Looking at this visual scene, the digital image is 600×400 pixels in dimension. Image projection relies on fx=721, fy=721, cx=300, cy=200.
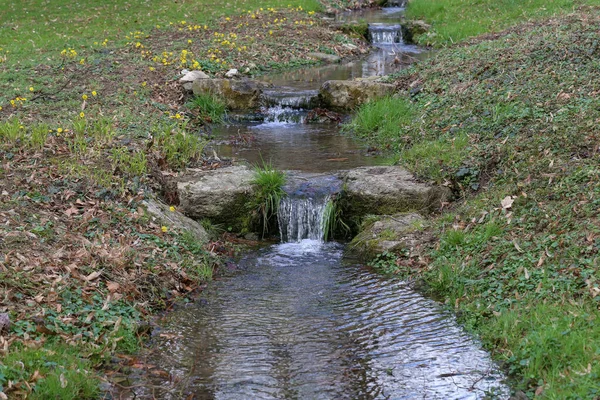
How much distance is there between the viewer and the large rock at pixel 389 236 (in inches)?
291

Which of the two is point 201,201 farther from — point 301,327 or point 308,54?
point 308,54

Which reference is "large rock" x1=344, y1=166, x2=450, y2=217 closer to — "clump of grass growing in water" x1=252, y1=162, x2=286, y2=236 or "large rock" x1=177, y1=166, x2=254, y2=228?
"clump of grass growing in water" x1=252, y1=162, x2=286, y2=236

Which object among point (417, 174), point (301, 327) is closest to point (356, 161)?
point (417, 174)

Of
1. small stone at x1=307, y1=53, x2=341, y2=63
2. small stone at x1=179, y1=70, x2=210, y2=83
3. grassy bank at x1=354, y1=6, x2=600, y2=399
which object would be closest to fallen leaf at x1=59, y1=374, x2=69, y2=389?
grassy bank at x1=354, y1=6, x2=600, y2=399

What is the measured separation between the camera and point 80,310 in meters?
5.56

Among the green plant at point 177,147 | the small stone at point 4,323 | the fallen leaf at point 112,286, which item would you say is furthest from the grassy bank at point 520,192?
the small stone at point 4,323

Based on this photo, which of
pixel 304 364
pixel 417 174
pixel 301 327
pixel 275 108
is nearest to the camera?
pixel 304 364

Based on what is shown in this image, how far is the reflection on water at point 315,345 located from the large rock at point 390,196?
48.3 inches

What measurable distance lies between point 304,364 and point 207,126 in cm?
698

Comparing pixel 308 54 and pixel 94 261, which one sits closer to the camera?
pixel 94 261

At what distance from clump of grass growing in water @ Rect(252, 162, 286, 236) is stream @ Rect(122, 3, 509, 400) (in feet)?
0.44

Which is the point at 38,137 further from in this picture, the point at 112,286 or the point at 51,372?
the point at 51,372

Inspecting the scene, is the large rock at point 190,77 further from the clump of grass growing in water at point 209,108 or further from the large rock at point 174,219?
the large rock at point 174,219

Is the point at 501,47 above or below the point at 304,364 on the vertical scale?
above
